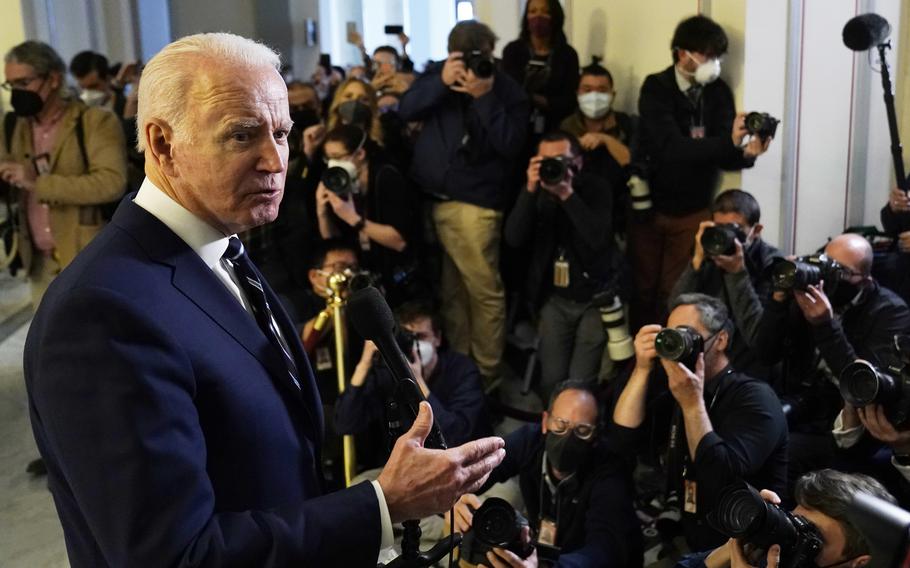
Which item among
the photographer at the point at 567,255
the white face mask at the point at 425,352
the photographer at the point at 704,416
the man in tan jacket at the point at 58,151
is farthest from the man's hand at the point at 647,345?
the man in tan jacket at the point at 58,151

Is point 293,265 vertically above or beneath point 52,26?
beneath

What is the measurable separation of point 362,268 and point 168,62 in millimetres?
2588

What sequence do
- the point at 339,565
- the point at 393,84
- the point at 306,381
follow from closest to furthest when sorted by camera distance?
1. the point at 339,565
2. the point at 306,381
3. the point at 393,84

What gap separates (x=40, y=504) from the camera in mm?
3568

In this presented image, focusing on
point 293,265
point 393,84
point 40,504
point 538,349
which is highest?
point 393,84

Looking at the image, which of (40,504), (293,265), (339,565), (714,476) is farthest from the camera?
(293,265)

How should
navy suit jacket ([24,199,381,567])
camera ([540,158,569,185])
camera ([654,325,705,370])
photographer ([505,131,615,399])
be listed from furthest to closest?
photographer ([505,131,615,399])
camera ([540,158,569,185])
camera ([654,325,705,370])
navy suit jacket ([24,199,381,567])

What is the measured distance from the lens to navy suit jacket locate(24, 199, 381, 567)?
108 centimetres

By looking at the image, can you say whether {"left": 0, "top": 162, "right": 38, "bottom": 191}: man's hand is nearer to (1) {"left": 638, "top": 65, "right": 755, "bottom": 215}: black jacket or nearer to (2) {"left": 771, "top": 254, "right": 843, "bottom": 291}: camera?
Result: (1) {"left": 638, "top": 65, "right": 755, "bottom": 215}: black jacket

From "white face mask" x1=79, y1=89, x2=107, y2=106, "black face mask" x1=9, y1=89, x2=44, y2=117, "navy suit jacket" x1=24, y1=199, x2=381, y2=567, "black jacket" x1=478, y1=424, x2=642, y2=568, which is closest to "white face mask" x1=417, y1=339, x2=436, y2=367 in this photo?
"black jacket" x1=478, y1=424, x2=642, y2=568

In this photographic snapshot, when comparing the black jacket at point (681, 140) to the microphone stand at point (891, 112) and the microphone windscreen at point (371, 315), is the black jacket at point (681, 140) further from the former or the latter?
the microphone windscreen at point (371, 315)

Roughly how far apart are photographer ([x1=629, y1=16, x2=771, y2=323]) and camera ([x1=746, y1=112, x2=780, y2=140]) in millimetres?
40

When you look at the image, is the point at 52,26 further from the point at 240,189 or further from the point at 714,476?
the point at 240,189

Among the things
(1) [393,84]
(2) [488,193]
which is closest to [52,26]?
(1) [393,84]
